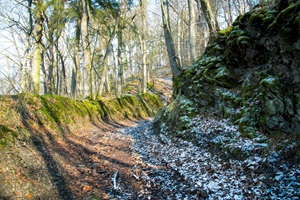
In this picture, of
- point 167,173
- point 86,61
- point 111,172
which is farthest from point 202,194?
point 86,61

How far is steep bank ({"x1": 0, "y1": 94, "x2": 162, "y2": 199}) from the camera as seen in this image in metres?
4.27

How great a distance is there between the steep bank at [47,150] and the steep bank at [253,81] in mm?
3669

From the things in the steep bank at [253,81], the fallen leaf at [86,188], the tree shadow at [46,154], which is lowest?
the fallen leaf at [86,188]

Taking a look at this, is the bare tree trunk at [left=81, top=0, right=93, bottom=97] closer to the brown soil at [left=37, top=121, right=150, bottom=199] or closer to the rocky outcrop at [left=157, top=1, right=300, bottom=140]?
the brown soil at [left=37, top=121, right=150, bottom=199]

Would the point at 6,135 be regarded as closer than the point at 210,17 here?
Yes

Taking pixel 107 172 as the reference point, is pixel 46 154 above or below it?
above

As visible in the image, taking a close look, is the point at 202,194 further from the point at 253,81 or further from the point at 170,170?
the point at 253,81

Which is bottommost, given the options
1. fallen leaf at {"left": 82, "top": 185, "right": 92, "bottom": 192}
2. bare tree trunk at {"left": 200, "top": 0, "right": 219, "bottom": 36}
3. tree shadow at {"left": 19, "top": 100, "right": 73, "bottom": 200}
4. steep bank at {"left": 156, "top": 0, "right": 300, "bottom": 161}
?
fallen leaf at {"left": 82, "top": 185, "right": 92, "bottom": 192}

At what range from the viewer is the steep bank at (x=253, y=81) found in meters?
4.94

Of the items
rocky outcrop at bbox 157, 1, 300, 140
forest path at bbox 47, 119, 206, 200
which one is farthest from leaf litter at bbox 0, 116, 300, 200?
rocky outcrop at bbox 157, 1, 300, 140

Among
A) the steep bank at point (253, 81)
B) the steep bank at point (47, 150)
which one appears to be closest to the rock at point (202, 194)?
the steep bank at point (253, 81)

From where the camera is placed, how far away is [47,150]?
6.09m

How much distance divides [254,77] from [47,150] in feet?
23.0

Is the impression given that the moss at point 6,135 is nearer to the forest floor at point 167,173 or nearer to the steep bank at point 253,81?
the forest floor at point 167,173
